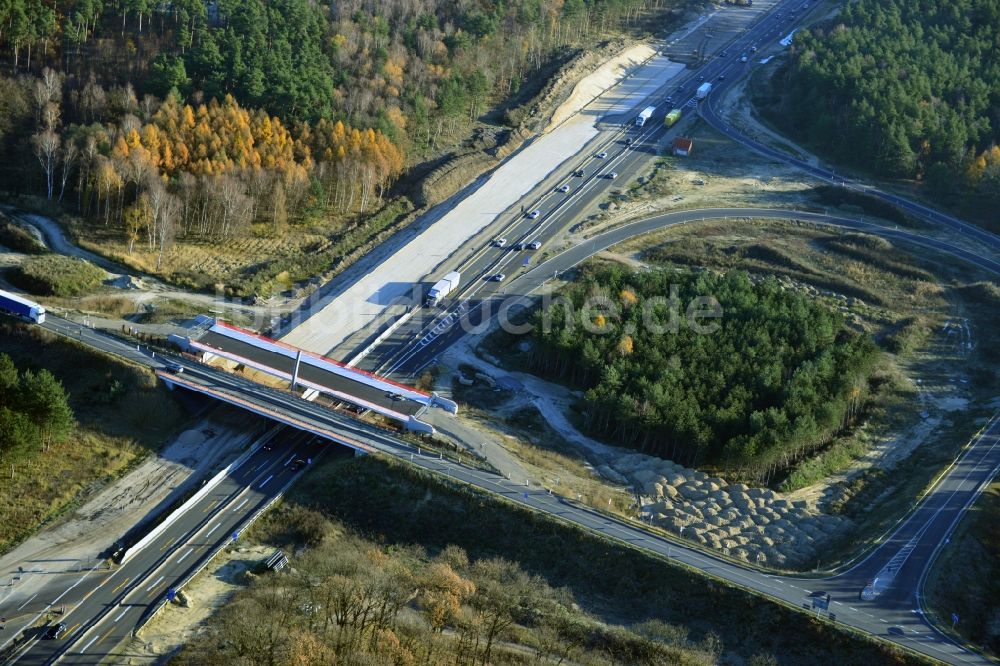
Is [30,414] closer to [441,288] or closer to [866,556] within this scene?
[441,288]

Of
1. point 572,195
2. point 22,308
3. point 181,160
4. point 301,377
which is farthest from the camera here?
point 572,195

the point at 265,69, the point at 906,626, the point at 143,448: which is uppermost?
the point at 265,69

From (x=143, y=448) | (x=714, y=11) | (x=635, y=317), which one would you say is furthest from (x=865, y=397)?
(x=714, y=11)

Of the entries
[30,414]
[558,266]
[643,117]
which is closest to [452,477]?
[30,414]

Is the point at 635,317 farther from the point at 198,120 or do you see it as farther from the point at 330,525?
the point at 198,120

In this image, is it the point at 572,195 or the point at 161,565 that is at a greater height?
the point at 572,195
